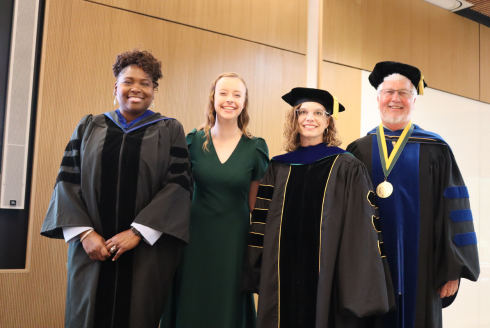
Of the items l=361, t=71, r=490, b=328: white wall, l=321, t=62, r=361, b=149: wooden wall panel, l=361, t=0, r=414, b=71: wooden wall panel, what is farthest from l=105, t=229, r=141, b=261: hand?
l=361, t=0, r=414, b=71: wooden wall panel

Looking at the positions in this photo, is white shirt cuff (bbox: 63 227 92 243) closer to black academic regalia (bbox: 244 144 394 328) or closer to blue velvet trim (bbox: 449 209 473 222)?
black academic regalia (bbox: 244 144 394 328)

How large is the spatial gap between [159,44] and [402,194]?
2402 mm

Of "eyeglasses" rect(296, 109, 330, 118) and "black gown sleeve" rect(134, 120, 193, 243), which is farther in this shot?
"eyeglasses" rect(296, 109, 330, 118)

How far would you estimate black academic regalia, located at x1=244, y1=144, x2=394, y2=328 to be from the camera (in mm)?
2096

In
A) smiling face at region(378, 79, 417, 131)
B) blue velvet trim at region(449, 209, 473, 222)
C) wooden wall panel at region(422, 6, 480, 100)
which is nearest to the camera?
blue velvet trim at region(449, 209, 473, 222)

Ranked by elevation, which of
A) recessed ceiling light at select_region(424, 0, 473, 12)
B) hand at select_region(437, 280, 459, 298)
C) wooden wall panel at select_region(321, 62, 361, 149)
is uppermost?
recessed ceiling light at select_region(424, 0, 473, 12)

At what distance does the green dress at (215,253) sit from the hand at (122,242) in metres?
0.49

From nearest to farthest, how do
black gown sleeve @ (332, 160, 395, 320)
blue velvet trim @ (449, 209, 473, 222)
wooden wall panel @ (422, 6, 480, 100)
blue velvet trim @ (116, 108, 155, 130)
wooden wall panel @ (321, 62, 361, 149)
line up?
1. black gown sleeve @ (332, 160, 395, 320)
2. blue velvet trim @ (116, 108, 155, 130)
3. blue velvet trim @ (449, 209, 473, 222)
4. wooden wall panel @ (422, 6, 480, 100)
5. wooden wall panel @ (321, 62, 361, 149)

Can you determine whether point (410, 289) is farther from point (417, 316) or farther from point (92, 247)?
point (92, 247)

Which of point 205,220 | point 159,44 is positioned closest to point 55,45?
point 159,44

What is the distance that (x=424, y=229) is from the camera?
2.44 metres

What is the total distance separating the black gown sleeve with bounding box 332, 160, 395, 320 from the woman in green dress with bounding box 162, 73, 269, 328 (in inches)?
24.6

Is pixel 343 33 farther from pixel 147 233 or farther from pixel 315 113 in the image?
pixel 147 233

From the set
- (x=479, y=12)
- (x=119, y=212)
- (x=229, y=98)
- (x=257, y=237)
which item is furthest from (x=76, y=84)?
(x=479, y=12)
